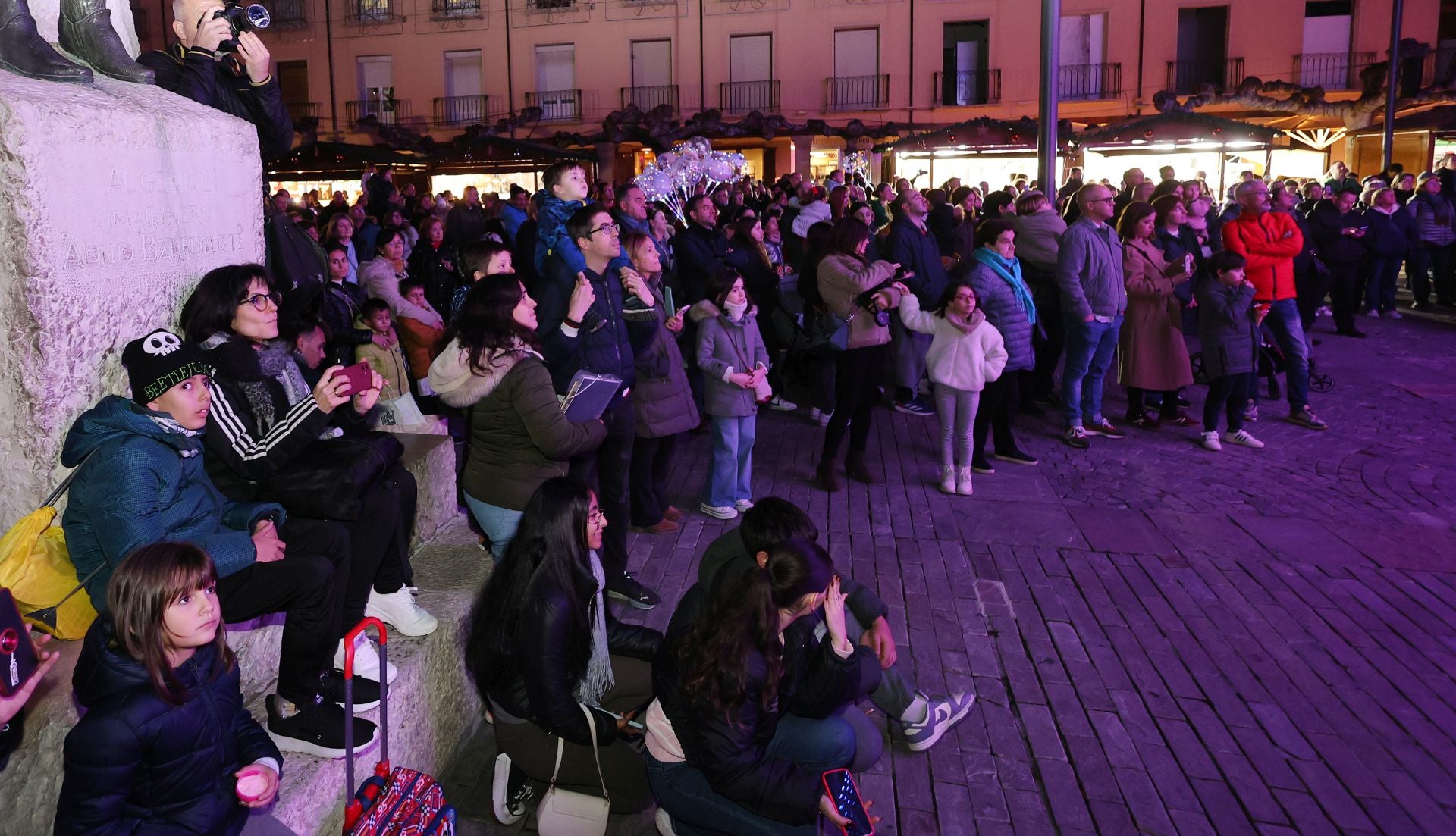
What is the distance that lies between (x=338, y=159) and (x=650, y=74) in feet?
31.0

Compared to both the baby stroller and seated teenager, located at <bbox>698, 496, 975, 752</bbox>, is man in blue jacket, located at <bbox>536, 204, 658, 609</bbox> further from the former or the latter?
the baby stroller

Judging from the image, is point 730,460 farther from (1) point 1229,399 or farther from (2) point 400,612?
(1) point 1229,399

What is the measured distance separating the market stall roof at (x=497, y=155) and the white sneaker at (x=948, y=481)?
1755 centimetres

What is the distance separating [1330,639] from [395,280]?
6026 mm

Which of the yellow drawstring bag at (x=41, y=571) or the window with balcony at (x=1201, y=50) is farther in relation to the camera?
the window with balcony at (x=1201, y=50)

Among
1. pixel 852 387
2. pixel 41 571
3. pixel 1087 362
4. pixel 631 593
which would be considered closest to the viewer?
pixel 41 571

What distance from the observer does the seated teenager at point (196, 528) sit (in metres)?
2.64

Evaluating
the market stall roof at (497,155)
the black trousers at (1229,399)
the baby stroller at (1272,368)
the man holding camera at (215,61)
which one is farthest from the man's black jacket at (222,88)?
the market stall roof at (497,155)

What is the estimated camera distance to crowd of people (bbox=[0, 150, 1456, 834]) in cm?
250

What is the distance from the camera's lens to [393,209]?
455 inches

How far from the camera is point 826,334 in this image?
6.85 m

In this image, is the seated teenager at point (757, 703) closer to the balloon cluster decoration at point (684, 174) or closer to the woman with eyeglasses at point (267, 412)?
the woman with eyeglasses at point (267, 412)

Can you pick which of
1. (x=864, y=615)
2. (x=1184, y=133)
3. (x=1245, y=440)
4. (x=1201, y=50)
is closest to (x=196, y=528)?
(x=864, y=615)

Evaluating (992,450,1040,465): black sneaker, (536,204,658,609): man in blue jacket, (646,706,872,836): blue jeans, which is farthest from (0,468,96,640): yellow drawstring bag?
(992,450,1040,465): black sneaker
